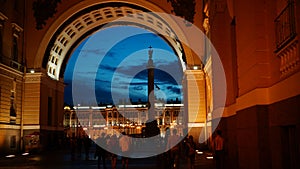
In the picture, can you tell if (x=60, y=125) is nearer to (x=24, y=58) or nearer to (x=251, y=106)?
(x=24, y=58)

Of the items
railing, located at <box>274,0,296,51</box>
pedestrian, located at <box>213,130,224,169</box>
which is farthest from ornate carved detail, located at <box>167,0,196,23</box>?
railing, located at <box>274,0,296,51</box>

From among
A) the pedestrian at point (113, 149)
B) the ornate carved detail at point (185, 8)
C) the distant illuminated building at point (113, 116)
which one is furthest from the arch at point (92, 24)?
the distant illuminated building at point (113, 116)

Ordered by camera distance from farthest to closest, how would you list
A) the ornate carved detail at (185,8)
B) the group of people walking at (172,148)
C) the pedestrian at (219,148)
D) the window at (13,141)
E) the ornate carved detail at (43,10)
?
the ornate carved detail at (43,10) < the ornate carved detail at (185,8) < the window at (13,141) < the group of people walking at (172,148) < the pedestrian at (219,148)

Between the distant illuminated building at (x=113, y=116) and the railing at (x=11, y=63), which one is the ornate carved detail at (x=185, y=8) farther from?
the distant illuminated building at (x=113, y=116)

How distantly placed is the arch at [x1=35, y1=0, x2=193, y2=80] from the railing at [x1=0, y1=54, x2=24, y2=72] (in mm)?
1673

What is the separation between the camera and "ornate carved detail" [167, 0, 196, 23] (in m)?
39.0

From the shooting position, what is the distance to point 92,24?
1796 inches

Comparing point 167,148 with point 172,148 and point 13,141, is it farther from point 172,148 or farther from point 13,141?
point 13,141

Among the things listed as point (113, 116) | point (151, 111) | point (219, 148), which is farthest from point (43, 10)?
point (113, 116)

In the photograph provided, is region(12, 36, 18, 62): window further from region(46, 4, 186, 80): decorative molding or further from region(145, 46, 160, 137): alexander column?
region(145, 46, 160, 137): alexander column

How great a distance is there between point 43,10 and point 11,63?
272 inches

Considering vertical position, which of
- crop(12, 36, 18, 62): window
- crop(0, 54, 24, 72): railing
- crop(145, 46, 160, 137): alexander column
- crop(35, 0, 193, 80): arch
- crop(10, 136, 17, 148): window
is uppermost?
crop(35, 0, 193, 80): arch

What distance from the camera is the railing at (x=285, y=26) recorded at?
885 cm

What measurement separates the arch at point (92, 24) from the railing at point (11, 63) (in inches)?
65.9
